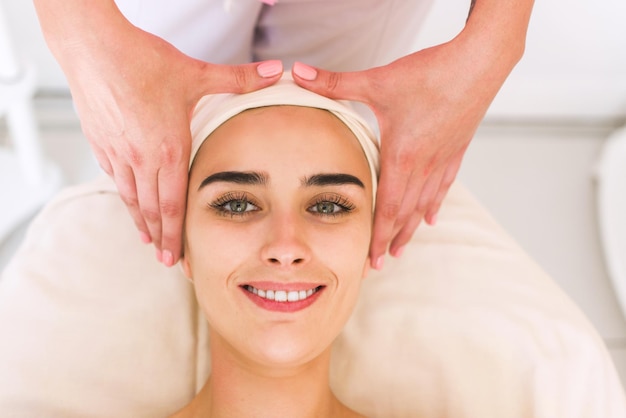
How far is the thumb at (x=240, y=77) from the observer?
4.05 feet

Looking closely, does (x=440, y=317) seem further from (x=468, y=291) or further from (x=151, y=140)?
(x=151, y=140)

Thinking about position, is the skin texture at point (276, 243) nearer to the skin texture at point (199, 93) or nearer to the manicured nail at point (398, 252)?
the skin texture at point (199, 93)

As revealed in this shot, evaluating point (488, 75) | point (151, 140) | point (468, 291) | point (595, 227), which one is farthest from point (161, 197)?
point (595, 227)

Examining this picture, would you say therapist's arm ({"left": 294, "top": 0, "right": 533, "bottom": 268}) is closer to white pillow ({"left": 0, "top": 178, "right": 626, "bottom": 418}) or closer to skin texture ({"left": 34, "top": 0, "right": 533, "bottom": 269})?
skin texture ({"left": 34, "top": 0, "right": 533, "bottom": 269})

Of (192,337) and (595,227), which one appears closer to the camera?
(192,337)

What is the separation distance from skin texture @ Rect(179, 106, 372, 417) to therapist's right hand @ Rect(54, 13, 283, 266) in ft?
0.20

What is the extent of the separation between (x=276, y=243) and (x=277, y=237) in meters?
0.01

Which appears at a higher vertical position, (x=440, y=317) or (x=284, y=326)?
(x=284, y=326)

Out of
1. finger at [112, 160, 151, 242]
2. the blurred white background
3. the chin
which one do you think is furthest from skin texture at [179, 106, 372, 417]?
the blurred white background

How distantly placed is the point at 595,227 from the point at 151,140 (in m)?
1.82

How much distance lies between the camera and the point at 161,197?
1.27 metres

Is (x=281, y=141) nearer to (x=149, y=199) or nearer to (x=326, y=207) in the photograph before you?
(x=326, y=207)

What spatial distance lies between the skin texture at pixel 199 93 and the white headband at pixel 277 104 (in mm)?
20

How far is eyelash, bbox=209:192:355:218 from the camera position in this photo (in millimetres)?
1251
